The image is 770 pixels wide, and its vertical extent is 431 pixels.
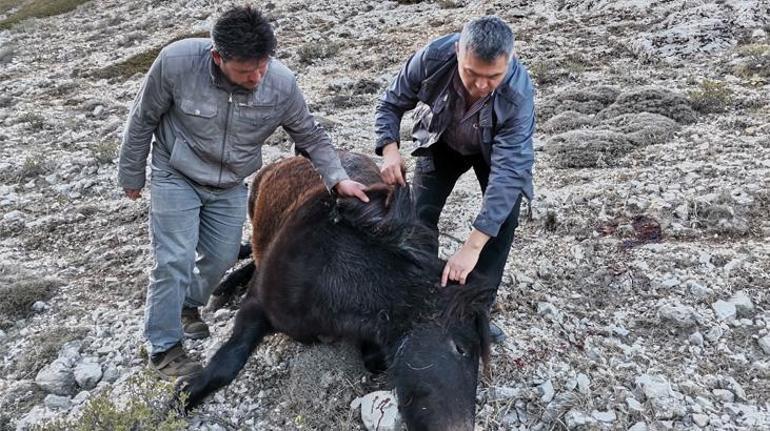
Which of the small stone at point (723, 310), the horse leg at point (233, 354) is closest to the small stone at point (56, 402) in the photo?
the horse leg at point (233, 354)

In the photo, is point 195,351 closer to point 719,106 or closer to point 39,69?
point 719,106

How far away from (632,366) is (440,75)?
2.40 m

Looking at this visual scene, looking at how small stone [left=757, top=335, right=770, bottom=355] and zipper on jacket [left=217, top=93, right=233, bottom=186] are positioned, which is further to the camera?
small stone [left=757, top=335, right=770, bottom=355]

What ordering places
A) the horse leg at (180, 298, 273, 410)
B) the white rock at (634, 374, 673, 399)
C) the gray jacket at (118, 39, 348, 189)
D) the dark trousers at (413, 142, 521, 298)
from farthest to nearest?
the dark trousers at (413, 142, 521, 298)
the horse leg at (180, 298, 273, 410)
the white rock at (634, 374, 673, 399)
the gray jacket at (118, 39, 348, 189)

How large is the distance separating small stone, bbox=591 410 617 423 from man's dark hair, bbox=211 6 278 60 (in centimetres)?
295

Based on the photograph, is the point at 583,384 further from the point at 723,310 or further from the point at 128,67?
the point at 128,67

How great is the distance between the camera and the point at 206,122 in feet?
12.8

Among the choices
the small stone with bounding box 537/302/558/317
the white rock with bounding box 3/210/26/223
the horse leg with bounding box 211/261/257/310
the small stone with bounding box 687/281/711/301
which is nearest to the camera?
the small stone with bounding box 537/302/558/317

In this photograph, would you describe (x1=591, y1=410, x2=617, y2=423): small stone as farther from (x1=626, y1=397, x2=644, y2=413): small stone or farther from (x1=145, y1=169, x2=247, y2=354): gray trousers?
(x1=145, y1=169, x2=247, y2=354): gray trousers

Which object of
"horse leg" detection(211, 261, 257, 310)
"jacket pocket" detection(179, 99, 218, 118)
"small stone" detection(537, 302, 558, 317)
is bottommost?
"small stone" detection(537, 302, 558, 317)

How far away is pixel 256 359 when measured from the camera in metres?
4.41

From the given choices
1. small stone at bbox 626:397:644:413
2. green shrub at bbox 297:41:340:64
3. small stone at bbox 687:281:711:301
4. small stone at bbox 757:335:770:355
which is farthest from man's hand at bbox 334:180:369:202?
green shrub at bbox 297:41:340:64

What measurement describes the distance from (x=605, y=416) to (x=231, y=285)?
10.9 ft

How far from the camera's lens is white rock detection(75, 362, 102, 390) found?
4395mm
